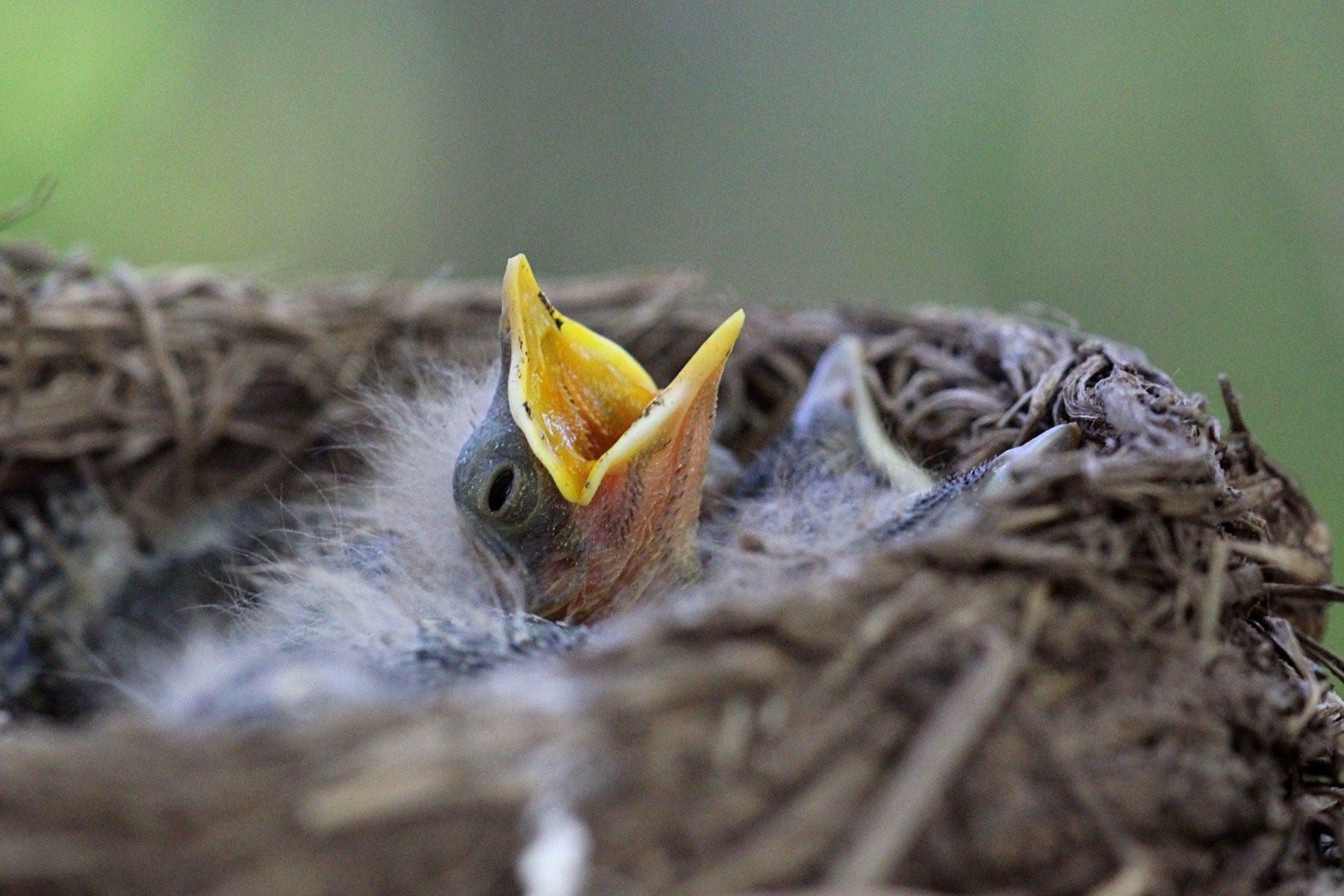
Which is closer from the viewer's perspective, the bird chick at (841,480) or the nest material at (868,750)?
the nest material at (868,750)

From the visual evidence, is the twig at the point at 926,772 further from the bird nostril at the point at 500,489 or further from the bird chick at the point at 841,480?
the bird nostril at the point at 500,489

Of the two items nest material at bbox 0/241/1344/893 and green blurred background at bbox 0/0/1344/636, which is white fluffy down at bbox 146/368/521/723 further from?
green blurred background at bbox 0/0/1344/636

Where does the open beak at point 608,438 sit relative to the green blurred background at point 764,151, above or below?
below

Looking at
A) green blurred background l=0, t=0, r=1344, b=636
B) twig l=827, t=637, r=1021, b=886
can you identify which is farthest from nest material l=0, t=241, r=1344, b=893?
green blurred background l=0, t=0, r=1344, b=636

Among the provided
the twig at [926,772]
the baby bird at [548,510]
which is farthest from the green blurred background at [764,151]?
the twig at [926,772]

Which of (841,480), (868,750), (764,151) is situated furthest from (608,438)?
(764,151)

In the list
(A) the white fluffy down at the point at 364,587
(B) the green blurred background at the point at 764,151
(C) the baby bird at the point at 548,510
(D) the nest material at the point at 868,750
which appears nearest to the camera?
(D) the nest material at the point at 868,750
